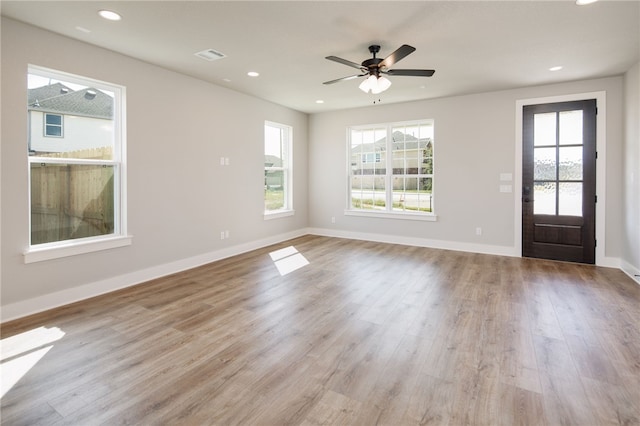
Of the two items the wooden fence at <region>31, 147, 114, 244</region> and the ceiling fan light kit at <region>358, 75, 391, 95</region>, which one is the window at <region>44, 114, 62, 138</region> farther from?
the ceiling fan light kit at <region>358, 75, 391, 95</region>

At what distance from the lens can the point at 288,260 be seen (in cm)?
536

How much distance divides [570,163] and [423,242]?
2.66 meters

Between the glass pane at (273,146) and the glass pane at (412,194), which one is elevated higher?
the glass pane at (273,146)

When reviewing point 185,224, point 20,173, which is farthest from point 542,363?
point 20,173

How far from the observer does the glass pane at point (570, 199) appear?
5152 mm

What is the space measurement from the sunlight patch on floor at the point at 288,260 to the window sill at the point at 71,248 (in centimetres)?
204

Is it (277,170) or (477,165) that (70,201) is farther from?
(477,165)

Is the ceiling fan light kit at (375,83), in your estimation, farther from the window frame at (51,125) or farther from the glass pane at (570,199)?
the glass pane at (570,199)

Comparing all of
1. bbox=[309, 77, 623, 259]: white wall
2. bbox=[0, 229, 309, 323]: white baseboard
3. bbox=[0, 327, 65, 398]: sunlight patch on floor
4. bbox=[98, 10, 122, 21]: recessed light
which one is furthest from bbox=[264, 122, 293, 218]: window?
bbox=[0, 327, 65, 398]: sunlight patch on floor

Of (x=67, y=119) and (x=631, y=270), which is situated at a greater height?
(x=67, y=119)

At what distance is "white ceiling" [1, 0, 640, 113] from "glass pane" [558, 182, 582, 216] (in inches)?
63.8

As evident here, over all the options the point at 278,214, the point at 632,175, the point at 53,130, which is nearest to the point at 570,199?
the point at 632,175

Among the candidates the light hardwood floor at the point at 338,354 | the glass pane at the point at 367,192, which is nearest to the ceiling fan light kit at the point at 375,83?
the light hardwood floor at the point at 338,354

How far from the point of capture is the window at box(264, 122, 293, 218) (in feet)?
21.6
